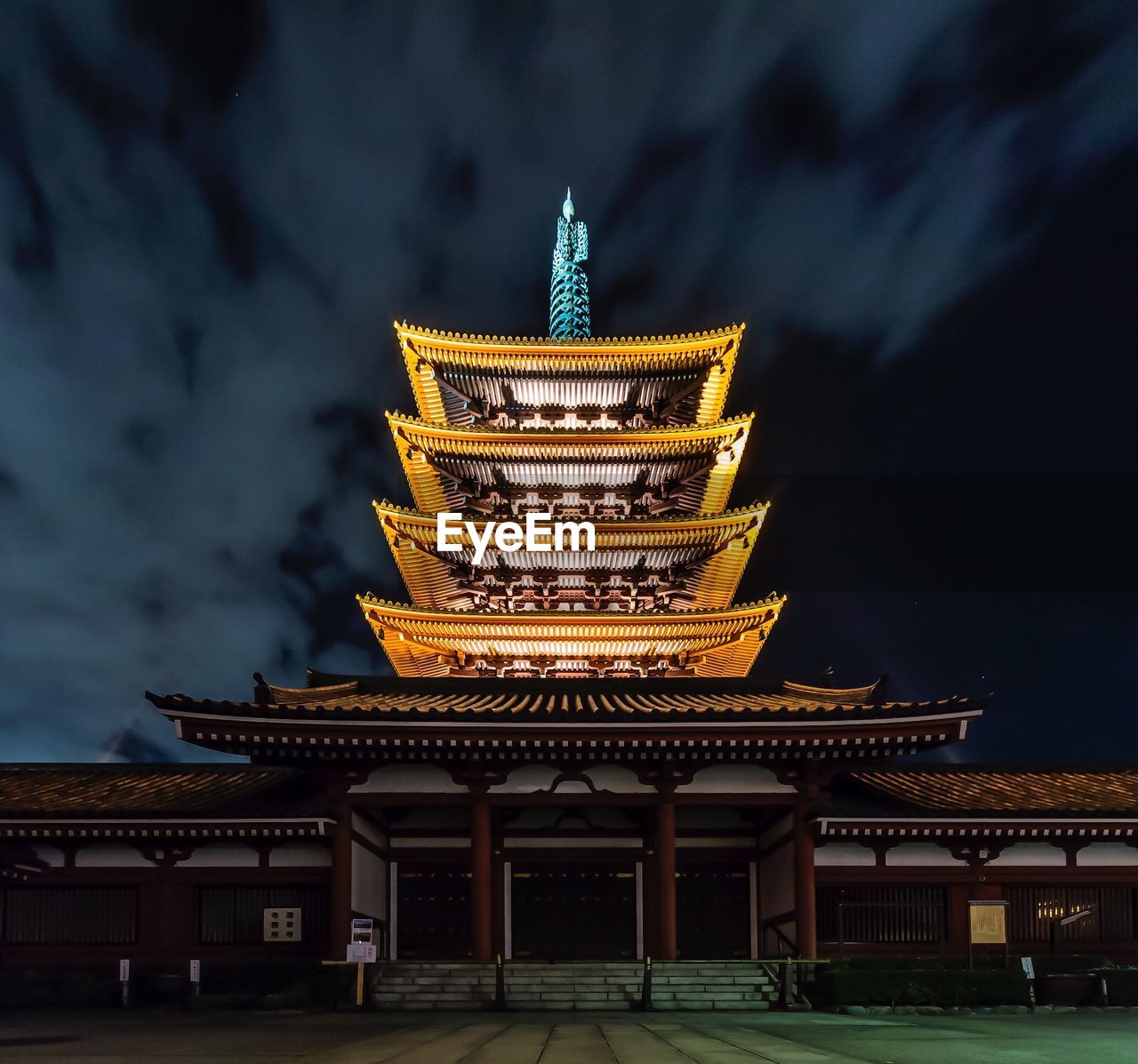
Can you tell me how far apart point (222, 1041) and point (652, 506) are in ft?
78.2

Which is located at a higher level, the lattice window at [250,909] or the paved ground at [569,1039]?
the lattice window at [250,909]

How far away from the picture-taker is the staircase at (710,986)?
1904cm

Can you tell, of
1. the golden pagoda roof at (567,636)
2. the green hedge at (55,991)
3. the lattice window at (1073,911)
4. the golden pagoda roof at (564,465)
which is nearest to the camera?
the green hedge at (55,991)

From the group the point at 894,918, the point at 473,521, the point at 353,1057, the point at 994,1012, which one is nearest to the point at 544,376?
the point at 473,521

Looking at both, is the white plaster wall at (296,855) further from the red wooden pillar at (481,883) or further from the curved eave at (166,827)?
the red wooden pillar at (481,883)

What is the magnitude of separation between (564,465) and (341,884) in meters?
16.7

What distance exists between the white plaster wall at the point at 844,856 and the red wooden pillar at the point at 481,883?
→ 22.9ft

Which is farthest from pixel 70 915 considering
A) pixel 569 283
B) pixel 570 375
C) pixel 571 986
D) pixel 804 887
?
pixel 569 283

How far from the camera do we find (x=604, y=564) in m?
33.8

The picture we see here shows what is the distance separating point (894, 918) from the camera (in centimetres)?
2158

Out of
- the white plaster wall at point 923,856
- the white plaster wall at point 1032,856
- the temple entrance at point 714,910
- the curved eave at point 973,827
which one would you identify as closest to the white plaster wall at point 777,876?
the temple entrance at point 714,910

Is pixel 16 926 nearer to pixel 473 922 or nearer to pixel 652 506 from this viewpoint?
pixel 473 922

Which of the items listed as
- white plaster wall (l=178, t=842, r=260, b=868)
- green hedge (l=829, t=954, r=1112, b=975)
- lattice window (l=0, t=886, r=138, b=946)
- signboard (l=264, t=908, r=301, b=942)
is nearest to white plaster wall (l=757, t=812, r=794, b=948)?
green hedge (l=829, t=954, r=1112, b=975)

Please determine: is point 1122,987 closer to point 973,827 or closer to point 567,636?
point 973,827
